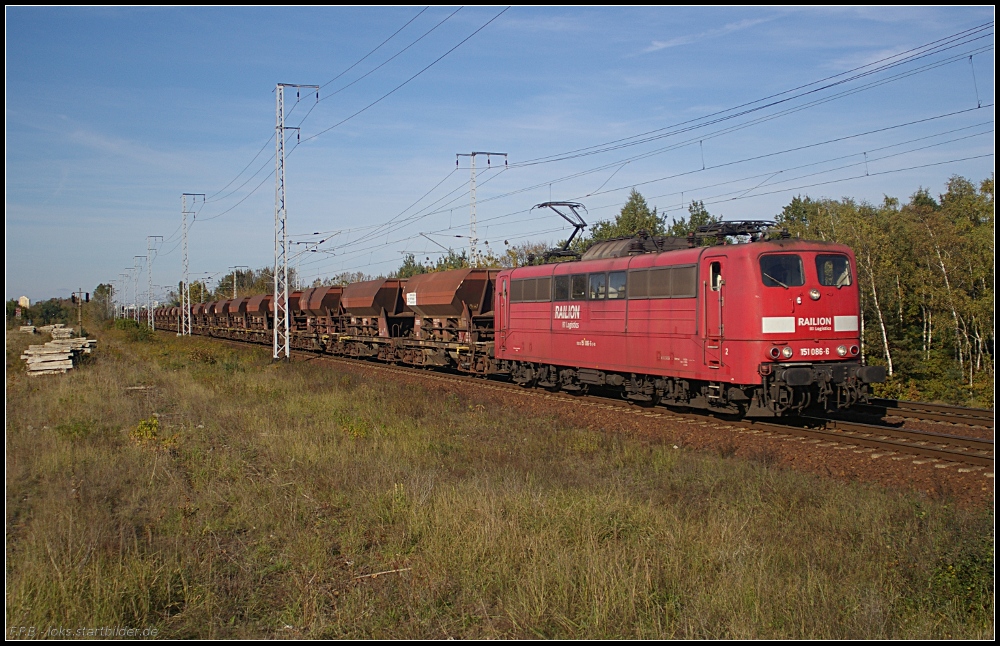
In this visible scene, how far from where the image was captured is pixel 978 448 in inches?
453

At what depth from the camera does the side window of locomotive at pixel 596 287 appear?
55.7ft

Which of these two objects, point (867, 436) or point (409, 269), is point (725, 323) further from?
point (409, 269)

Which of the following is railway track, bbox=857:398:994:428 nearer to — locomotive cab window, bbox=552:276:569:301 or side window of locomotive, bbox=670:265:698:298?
side window of locomotive, bbox=670:265:698:298

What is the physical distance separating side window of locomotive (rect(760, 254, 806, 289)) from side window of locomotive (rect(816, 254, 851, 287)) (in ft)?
1.44

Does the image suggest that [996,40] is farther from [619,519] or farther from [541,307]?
[541,307]

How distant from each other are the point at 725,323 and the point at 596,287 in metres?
4.24

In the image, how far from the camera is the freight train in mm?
13055

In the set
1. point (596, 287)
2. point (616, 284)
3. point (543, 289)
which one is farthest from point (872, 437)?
point (543, 289)

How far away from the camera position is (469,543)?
259 inches

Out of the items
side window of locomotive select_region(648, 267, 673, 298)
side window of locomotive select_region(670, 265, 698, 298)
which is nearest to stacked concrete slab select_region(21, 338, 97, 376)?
side window of locomotive select_region(648, 267, 673, 298)

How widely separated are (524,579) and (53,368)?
25.1 m

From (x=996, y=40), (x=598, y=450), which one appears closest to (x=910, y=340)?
(x=598, y=450)

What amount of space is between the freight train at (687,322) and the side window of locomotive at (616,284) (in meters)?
0.04

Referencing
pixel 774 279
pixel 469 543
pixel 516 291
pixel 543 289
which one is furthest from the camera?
pixel 516 291
